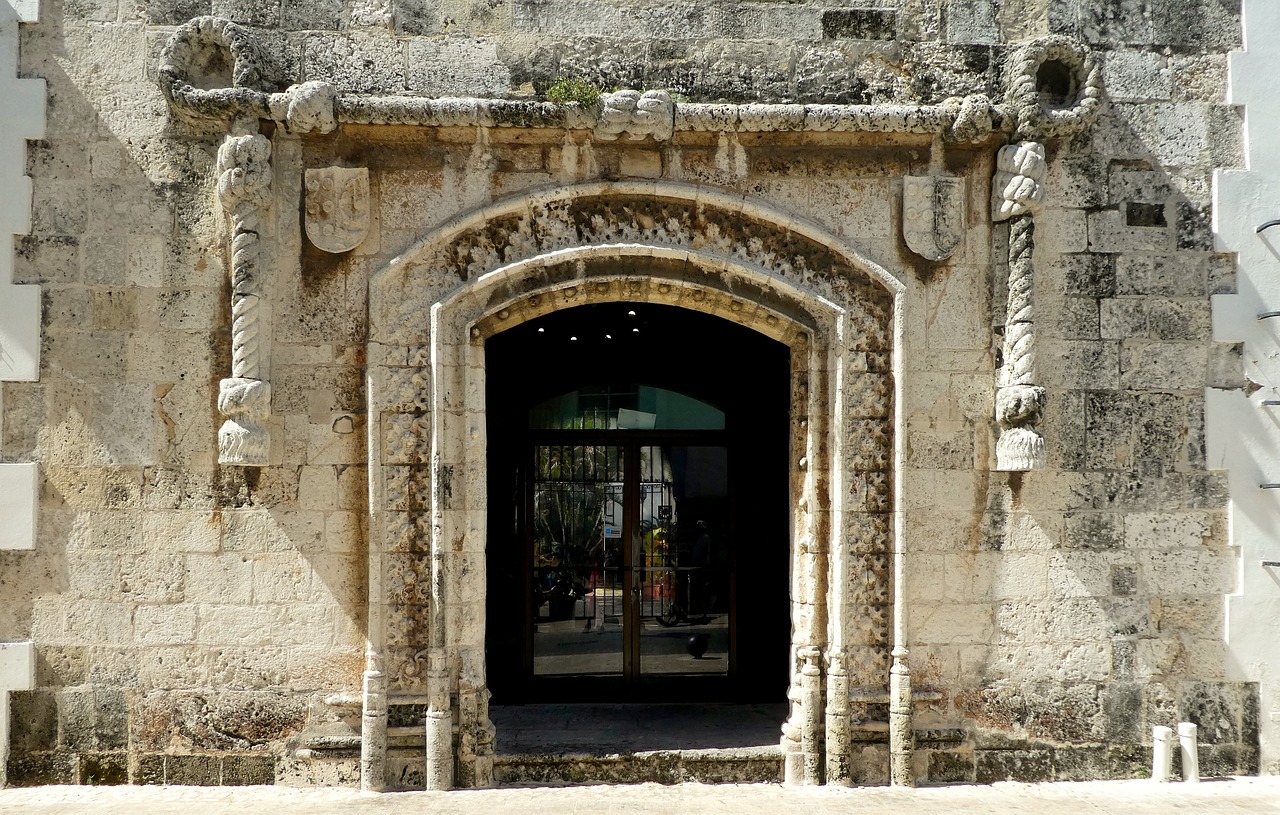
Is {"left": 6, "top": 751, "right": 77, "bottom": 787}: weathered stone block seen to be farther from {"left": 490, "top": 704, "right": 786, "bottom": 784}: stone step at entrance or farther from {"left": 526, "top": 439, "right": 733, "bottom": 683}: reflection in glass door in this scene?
{"left": 526, "top": 439, "right": 733, "bottom": 683}: reflection in glass door

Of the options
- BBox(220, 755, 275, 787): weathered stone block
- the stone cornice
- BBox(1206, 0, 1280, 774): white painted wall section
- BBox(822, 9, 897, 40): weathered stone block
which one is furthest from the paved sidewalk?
BBox(822, 9, 897, 40): weathered stone block

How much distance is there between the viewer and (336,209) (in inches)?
169

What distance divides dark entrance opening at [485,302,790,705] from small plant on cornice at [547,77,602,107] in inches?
73.9

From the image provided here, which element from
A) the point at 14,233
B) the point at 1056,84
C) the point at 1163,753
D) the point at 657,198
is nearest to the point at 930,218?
the point at 1056,84

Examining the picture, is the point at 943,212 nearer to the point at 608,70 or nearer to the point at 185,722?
the point at 608,70

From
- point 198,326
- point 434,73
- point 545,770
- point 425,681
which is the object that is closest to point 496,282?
point 434,73

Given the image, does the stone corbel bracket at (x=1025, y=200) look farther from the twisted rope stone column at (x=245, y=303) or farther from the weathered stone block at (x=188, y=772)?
the weathered stone block at (x=188, y=772)

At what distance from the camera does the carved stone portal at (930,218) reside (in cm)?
441

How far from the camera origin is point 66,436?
4258mm

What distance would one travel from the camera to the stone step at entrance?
14.6ft

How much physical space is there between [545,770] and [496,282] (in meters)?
2.26

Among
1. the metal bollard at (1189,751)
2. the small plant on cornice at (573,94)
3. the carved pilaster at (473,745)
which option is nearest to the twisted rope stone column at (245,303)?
the small plant on cornice at (573,94)

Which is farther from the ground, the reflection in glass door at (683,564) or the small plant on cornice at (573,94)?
the small plant on cornice at (573,94)

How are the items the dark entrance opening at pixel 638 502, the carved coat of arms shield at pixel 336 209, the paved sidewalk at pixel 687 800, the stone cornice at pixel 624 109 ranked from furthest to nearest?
1. the dark entrance opening at pixel 638 502
2. the carved coat of arms shield at pixel 336 209
3. the stone cornice at pixel 624 109
4. the paved sidewalk at pixel 687 800
